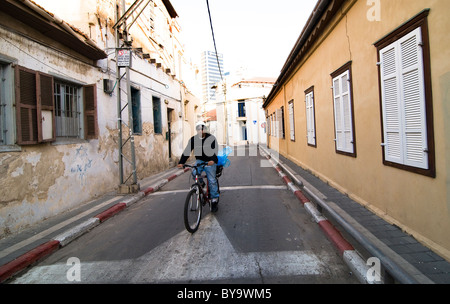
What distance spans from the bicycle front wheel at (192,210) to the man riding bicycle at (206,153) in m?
0.52

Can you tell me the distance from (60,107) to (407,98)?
22.4ft

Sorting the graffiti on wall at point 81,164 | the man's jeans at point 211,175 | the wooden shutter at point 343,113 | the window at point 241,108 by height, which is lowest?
the man's jeans at point 211,175

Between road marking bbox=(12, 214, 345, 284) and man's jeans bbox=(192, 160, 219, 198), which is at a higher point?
man's jeans bbox=(192, 160, 219, 198)

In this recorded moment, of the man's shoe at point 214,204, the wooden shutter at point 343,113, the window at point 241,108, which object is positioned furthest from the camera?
the window at point 241,108

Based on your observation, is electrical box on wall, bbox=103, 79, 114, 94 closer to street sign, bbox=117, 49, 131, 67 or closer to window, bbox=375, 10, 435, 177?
street sign, bbox=117, 49, 131, 67

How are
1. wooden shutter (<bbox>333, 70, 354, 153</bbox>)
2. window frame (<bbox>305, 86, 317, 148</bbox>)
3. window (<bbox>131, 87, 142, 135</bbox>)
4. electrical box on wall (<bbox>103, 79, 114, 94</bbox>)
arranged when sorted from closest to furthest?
wooden shutter (<bbox>333, 70, 354, 153</bbox>) → electrical box on wall (<bbox>103, 79, 114, 94</bbox>) → window frame (<bbox>305, 86, 317, 148</bbox>) → window (<bbox>131, 87, 142, 135</bbox>)

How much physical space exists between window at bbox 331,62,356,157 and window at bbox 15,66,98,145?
6094 millimetres

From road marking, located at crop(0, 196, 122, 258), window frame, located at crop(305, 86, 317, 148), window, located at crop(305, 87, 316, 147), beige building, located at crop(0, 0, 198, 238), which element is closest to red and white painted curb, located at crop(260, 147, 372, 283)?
window frame, located at crop(305, 86, 317, 148)

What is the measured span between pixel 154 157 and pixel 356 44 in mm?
9059

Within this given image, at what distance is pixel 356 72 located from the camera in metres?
5.30

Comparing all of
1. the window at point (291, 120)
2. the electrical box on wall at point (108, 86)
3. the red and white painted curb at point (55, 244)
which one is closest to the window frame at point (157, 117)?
the electrical box on wall at point (108, 86)

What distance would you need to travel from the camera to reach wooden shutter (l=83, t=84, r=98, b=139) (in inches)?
283

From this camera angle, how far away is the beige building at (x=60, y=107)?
15.8 ft

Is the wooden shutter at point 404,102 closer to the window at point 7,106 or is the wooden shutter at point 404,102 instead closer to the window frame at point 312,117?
the window frame at point 312,117
